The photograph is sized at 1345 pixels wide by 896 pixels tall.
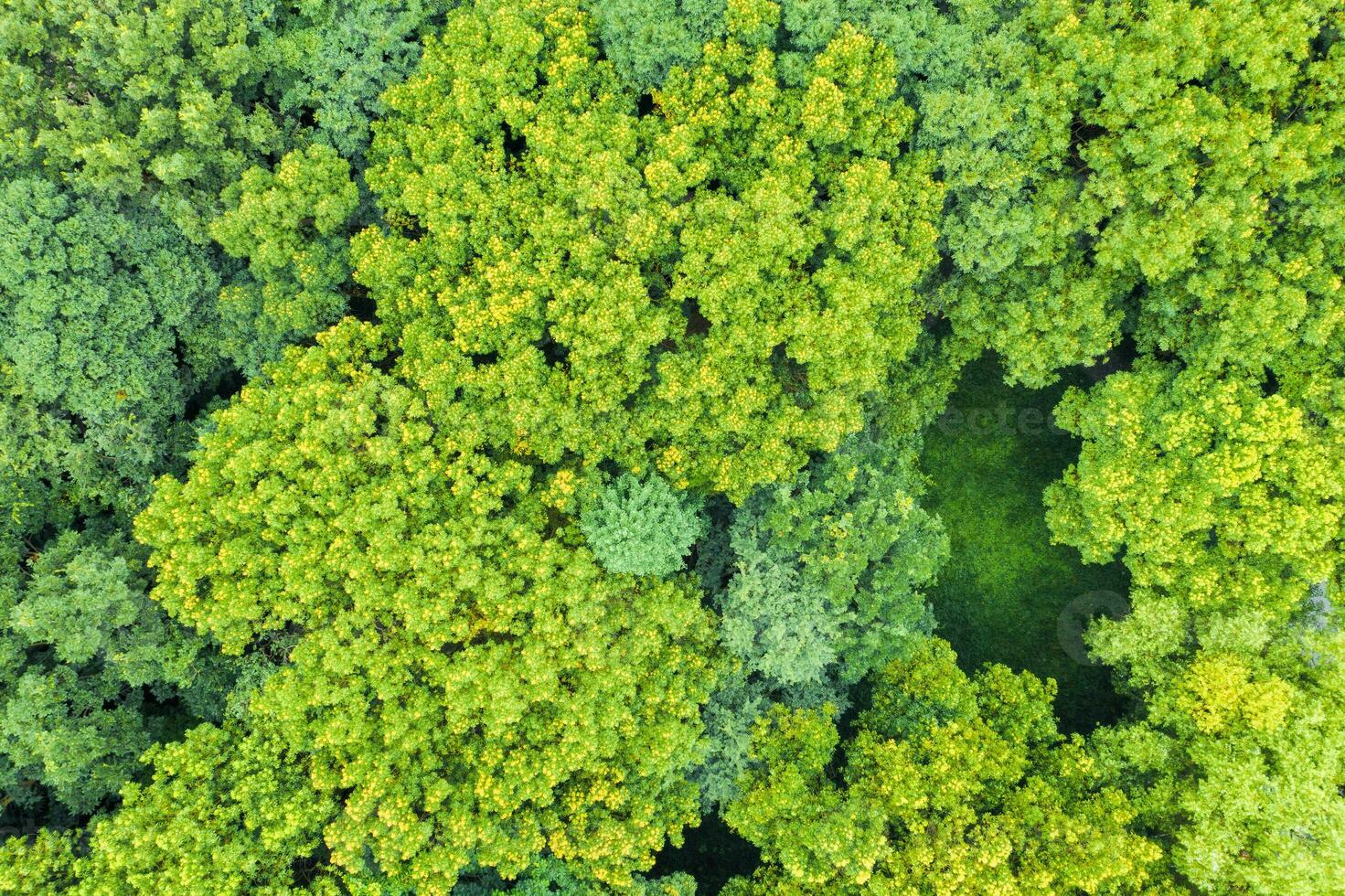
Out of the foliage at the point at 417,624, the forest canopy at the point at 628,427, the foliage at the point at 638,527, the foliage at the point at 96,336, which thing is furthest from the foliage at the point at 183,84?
the foliage at the point at 638,527

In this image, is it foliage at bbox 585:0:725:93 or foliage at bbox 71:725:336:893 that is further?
foliage at bbox 585:0:725:93

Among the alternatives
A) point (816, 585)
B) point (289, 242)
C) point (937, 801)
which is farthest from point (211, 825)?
point (937, 801)

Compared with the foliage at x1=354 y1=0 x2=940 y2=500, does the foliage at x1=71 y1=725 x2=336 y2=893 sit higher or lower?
lower

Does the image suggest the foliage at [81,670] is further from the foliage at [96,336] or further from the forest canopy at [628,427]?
the foliage at [96,336]

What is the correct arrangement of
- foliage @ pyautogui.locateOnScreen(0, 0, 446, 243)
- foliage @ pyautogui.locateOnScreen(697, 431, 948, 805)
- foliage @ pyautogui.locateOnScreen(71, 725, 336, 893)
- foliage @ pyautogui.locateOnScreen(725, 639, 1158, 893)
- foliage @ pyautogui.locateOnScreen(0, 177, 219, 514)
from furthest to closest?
foliage @ pyautogui.locateOnScreen(697, 431, 948, 805)
foliage @ pyautogui.locateOnScreen(0, 0, 446, 243)
foliage @ pyautogui.locateOnScreen(0, 177, 219, 514)
foliage @ pyautogui.locateOnScreen(725, 639, 1158, 893)
foliage @ pyautogui.locateOnScreen(71, 725, 336, 893)

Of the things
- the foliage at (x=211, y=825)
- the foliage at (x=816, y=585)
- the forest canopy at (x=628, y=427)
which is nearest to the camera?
the foliage at (x=211, y=825)

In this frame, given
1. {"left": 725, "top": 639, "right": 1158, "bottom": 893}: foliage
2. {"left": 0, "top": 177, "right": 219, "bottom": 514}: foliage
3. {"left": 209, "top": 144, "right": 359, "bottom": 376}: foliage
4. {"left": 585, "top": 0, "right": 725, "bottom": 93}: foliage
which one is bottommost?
{"left": 725, "top": 639, "right": 1158, "bottom": 893}: foliage

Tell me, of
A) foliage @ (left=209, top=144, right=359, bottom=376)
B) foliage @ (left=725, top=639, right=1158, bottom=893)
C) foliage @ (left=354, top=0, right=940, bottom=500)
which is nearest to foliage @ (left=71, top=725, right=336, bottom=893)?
foliage @ (left=354, top=0, right=940, bottom=500)

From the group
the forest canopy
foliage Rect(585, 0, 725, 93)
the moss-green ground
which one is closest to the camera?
the forest canopy

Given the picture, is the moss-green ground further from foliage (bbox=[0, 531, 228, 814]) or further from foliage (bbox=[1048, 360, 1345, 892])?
foliage (bbox=[0, 531, 228, 814])
